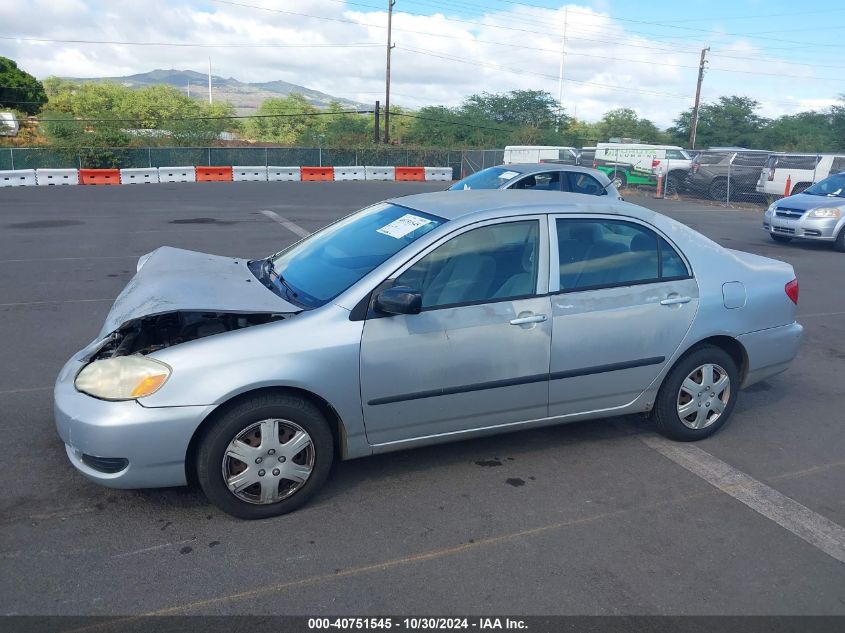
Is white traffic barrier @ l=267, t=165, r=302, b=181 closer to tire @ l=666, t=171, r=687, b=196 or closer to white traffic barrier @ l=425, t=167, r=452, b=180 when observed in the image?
white traffic barrier @ l=425, t=167, r=452, b=180

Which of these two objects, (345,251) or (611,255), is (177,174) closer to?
(345,251)

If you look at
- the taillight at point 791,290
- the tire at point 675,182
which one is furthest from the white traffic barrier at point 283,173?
the taillight at point 791,290

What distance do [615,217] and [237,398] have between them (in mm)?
2592

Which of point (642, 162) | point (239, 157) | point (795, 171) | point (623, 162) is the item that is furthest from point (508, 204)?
point (239, 157)

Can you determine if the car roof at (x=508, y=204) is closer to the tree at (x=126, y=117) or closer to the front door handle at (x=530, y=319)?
the front door handle at (x=530, y=319)

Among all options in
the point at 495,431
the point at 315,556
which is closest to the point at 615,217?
the point at 495,431

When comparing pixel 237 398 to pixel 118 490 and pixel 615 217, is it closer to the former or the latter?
pixel 118 490

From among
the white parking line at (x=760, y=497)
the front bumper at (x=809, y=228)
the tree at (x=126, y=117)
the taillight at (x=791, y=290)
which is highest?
the tree at (x=126, y=117)

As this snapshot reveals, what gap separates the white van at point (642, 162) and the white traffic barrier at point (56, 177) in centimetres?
1991

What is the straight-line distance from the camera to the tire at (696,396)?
4793 millimetres

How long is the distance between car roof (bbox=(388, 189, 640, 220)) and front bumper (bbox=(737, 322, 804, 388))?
1152 mm

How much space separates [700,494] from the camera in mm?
4227

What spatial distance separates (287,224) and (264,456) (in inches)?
Answer: 499

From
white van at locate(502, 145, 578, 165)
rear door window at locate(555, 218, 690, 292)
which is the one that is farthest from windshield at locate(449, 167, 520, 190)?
white van at locate(502, 145, 578, 165)
